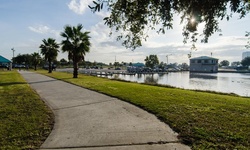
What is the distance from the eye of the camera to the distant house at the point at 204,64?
351ft

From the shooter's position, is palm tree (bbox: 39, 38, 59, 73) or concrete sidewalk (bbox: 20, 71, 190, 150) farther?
palm tree (bbox: 39, 38, 59, 73)

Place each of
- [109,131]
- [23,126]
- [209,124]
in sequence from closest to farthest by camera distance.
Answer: [109,131] < [23,126] < [209,124]

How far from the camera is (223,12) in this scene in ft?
14.7

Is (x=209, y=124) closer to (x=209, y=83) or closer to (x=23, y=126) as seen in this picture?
(x=23, y=126)

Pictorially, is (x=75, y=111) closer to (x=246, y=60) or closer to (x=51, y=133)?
(x=51, y=133)

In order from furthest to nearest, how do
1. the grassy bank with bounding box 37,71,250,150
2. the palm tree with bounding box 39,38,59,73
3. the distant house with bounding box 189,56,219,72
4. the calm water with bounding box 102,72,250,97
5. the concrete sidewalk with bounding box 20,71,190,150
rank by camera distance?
the distant house with bounding box 189,56,219,72
the palm tree with bounding box 39,38,59,73
the calm water with bounding box 102,72,250,97
the grassy bank with bounding box 37,71,250,150
the concrete sidewalk with bounding box 20,71,190,150

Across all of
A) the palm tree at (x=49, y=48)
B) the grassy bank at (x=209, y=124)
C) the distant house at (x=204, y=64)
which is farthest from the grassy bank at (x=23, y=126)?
the distant house at (x=204, y=64)

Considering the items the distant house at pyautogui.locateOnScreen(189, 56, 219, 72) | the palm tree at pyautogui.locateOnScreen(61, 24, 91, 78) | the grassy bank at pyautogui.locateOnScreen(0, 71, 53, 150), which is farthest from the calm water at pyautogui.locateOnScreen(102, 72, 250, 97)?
the distant house at pyautogui.locateOnScreen(189, 56, 219, 72)

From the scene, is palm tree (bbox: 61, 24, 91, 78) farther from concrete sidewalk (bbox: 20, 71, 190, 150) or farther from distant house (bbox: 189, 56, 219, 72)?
distant house (bbox: 189, 56, 219, 72)

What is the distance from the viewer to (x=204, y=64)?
4360 inches

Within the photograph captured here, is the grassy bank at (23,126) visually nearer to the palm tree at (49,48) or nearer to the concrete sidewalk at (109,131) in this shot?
the concrete sidewalk at (109,131)

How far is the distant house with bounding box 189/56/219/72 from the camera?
107125mm

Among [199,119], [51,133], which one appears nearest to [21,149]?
[51,133]

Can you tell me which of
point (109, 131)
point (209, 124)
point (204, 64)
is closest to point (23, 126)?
point (109, 131)
